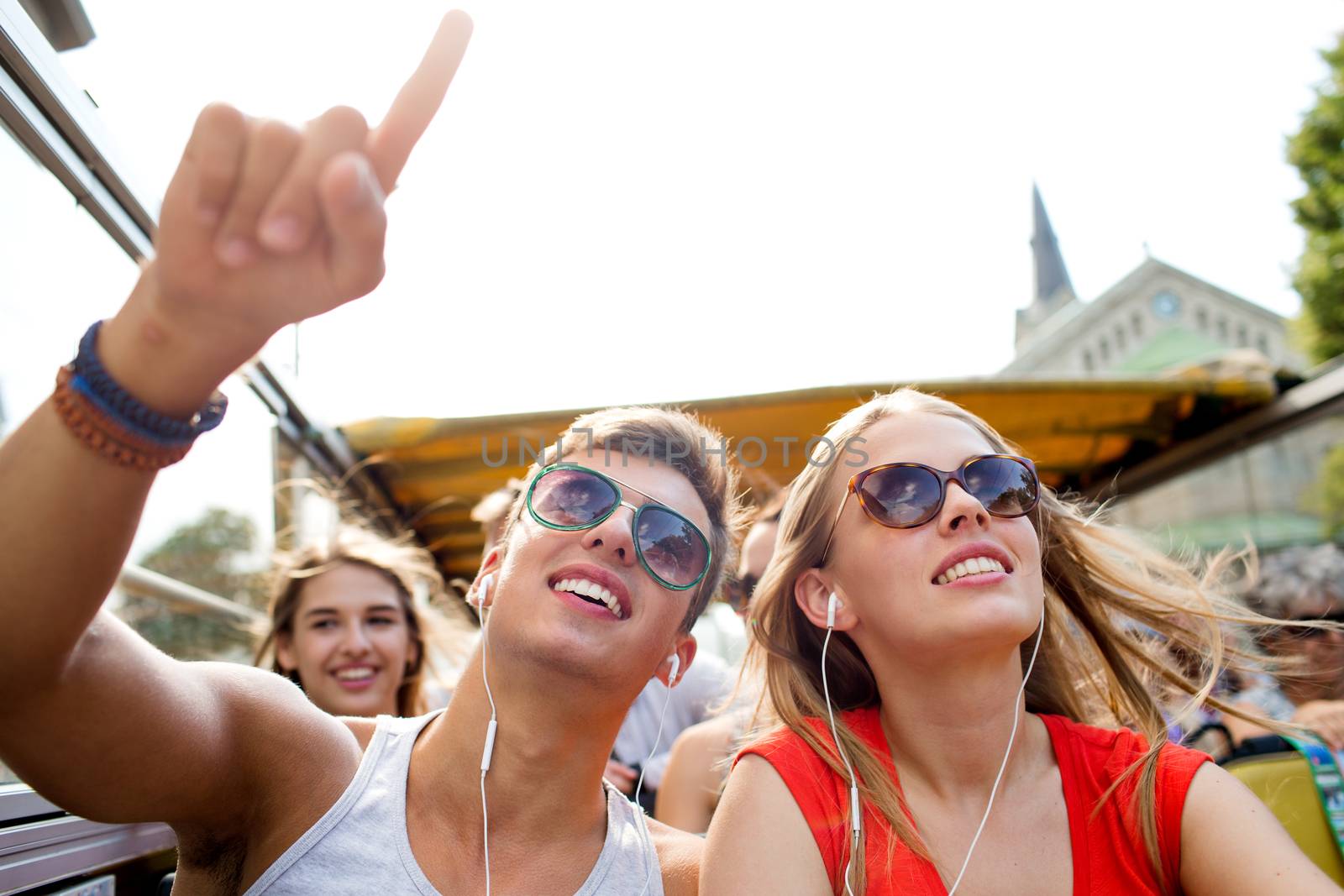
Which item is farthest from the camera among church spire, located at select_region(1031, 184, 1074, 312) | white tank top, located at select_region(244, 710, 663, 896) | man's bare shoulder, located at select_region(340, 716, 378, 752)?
church spire, located at select_region(1031, 184, 1074, 312)

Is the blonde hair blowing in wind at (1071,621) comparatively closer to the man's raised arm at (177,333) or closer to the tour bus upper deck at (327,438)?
the tour bus upper deck at (327,438)

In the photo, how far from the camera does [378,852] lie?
1.77 m

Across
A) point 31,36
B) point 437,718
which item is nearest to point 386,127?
point 31,36

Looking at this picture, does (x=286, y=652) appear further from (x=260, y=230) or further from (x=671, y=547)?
(x=260, y=230)

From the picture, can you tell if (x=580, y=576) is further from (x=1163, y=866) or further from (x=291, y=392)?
(x=291, y=392)

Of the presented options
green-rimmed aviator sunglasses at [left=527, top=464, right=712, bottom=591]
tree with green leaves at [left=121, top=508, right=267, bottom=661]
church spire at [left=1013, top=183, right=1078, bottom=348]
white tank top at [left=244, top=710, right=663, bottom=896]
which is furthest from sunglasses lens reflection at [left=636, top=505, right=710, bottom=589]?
church spire at [left=1013, top=183, right=1078, bottom=348]

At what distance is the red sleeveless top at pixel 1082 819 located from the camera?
183 cm

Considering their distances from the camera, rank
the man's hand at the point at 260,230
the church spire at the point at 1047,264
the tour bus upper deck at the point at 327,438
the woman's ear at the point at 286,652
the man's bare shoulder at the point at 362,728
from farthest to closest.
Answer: the church spire at the point at 1047,264, the woman's ear at the point at 286,652, the man's bare shoulder at the point at 362,728, the tour bus upper deck at the point at 327,438, the man's hand at the point at 260,230

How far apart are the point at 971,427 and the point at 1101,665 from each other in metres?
0.78

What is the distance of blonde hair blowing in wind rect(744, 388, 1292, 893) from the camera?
2.32 m

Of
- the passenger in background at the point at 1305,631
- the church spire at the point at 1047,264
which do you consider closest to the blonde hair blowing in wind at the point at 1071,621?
the passenger in background at the point at 1305,631

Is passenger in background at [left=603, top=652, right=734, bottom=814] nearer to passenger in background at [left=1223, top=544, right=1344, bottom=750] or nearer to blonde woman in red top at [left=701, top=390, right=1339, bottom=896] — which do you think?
blonde woman in red top at [left=701, top=390, right=1339, bottom=896]

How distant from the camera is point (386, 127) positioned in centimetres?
97

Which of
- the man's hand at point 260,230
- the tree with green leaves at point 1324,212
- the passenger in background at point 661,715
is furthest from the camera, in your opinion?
the tree with green leaves at point 1324,212
